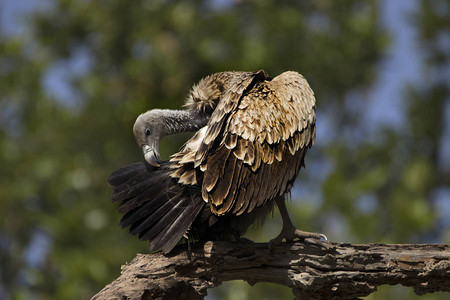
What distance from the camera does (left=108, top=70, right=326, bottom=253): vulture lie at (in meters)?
4.21

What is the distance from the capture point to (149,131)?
5.07 meters

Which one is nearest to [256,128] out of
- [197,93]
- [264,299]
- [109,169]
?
[197,93]

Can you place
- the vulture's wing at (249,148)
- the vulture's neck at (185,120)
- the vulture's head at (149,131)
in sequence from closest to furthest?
1. the vulture's wing at (249,148)
2. the vulture's head at (149,131)
3. the vulture's neck at (185,120)

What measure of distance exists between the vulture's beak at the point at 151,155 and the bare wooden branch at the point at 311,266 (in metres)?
0.61

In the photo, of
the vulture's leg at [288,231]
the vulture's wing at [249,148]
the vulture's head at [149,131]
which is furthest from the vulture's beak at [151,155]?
the vulture's leg at [288,231]

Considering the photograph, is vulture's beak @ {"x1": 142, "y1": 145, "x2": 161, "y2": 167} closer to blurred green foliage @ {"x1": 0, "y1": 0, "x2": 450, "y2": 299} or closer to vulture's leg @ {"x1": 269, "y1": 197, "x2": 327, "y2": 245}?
vulture's leg @ {"x1": 269, "y1": 197, "x2": 327, "y2": 245}

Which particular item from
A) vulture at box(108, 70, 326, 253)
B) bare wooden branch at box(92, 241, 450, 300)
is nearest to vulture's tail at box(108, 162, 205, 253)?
vulture at box(108, 70, 326, 253)

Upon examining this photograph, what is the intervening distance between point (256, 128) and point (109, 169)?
407 inches

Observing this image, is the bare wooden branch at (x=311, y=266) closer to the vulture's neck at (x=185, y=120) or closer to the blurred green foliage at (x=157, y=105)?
the vulture's neck at (x=185, y=120)

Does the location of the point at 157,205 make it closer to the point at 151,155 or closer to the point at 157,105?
the point at 151,155

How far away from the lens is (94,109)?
16422 millimetres

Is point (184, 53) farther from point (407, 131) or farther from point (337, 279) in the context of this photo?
point (337, 279)

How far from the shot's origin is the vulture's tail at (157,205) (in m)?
4.22

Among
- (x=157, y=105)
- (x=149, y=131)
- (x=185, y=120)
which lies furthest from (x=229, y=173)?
(x=157, y=105)
